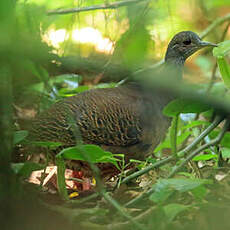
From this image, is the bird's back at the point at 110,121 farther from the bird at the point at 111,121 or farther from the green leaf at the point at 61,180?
the green leaf at the point at 61,180

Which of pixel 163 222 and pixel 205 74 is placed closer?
pixel 163 222

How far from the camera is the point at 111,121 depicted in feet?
11.3

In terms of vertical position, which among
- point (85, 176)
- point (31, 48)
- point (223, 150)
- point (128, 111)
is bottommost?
point (85, 176)

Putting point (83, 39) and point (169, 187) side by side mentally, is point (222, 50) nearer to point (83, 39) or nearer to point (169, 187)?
point (169, 187)

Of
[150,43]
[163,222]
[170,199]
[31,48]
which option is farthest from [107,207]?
[31,48]

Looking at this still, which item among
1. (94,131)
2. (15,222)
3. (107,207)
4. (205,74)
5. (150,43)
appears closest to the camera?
(150,43)

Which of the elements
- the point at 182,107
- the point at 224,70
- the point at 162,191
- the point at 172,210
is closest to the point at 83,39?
the point at 224,70

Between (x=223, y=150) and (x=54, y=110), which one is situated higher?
(x=54, y=110)

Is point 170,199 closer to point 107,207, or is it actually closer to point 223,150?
point 107,207

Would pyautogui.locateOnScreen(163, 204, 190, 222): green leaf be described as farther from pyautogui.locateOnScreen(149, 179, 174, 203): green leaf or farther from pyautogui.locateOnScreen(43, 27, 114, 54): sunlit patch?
pyautogui.locateOnScreen(43, 27, 114, 54): sunlit patch

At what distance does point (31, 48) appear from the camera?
1343 millimetres

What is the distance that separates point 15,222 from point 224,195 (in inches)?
55.2

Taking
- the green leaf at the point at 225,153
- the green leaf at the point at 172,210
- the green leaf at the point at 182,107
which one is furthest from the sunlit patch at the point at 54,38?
the green leaf at the point at 225,153

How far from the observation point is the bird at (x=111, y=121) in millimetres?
3350
